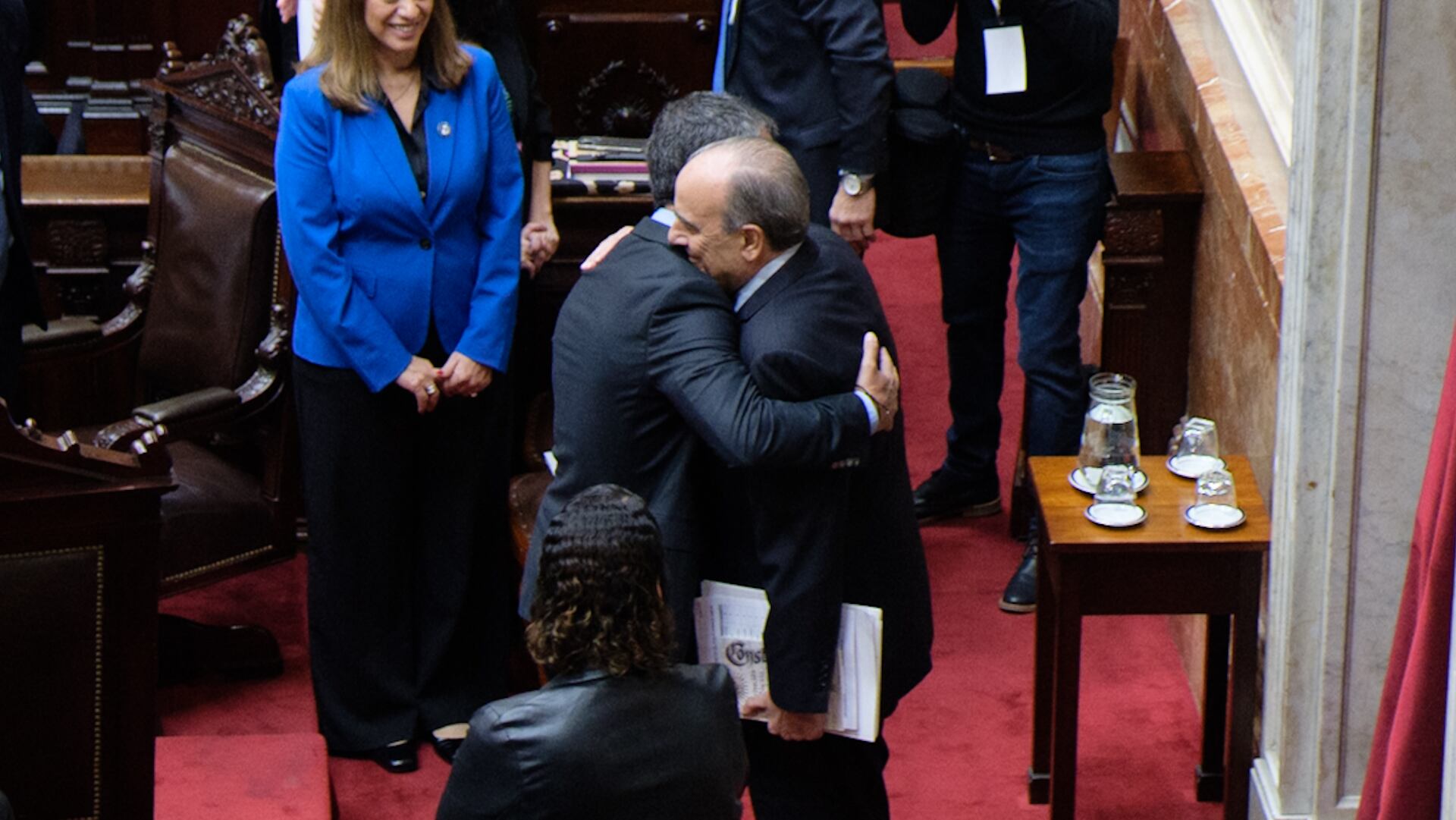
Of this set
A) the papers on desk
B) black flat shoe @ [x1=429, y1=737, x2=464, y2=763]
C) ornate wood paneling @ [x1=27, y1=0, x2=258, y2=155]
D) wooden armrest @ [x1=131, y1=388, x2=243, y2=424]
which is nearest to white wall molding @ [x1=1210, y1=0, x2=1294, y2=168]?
the papers on desk

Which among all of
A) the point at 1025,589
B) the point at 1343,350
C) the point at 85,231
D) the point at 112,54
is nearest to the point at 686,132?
the point at 1343,350

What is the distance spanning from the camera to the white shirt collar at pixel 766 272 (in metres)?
3.18

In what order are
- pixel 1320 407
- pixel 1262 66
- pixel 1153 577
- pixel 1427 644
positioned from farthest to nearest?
pixel 1262 66 → pixel 1153 577 → pixel 1320 407 → pixel 1427 644

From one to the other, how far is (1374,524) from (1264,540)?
0.19 metres

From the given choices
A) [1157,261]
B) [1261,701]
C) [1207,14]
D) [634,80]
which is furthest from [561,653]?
[634,80]

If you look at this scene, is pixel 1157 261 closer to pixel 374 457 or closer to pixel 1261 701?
pixel 1261 701

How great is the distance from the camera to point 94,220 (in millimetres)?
5148

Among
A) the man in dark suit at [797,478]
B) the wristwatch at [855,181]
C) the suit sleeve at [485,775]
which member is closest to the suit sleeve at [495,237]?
the wristwatch at [855,181]

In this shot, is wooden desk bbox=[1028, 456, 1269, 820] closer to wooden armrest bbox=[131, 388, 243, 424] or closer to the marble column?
the marble column

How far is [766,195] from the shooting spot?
122 inches

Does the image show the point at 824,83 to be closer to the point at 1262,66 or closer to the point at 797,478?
the point at 1262,66

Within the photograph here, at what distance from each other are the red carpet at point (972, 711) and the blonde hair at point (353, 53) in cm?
133

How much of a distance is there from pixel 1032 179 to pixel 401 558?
5.18ft

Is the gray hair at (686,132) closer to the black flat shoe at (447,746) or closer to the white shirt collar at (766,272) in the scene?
the white shirt collar at (766,272)
